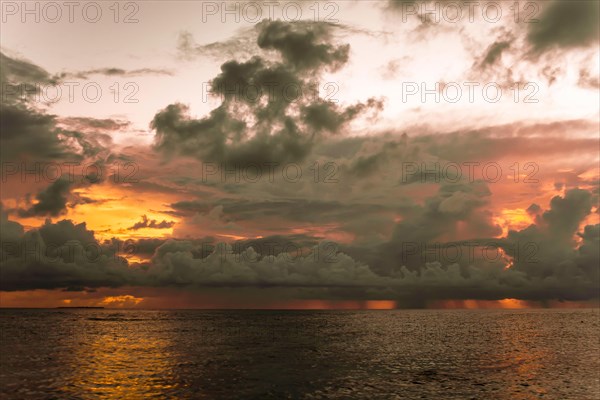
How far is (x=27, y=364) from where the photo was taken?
76.1 meters

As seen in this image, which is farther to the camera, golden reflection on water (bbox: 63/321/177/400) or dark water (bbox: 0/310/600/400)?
golden reflection on water (bbox: 63/321/177/400)

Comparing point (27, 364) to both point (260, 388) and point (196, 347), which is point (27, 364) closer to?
point (196, 347)

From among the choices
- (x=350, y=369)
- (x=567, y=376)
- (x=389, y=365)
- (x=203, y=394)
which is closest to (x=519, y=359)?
(x=567, y=376)

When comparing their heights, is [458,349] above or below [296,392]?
below

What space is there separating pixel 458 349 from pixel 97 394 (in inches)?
3009

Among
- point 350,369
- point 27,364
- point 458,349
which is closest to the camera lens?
point 350,369

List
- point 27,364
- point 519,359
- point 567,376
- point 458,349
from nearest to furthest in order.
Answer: point 567,376 → point 27,364 → point 519,359 → point 458,349

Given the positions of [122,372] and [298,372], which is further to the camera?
[298,372]

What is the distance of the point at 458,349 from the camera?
104m

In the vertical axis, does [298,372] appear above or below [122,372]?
below

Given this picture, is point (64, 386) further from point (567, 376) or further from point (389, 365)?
point (567, 376)

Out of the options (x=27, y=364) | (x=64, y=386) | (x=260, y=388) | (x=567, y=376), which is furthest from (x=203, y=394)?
(x=567, y=376)

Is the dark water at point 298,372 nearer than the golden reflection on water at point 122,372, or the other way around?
the dark water at point 298,372

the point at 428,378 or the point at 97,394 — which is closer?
the point at 97,394
